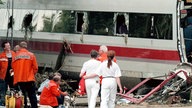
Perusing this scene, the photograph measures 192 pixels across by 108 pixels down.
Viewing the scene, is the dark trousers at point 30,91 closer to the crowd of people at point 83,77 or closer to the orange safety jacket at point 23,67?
the crowd of people at point 83,77

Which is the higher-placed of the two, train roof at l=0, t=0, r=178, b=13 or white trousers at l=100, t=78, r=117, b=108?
train roof at l=0, t=0, r=178, b=13

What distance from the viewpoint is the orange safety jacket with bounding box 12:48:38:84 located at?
12.9 metres

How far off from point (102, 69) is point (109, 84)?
414mm

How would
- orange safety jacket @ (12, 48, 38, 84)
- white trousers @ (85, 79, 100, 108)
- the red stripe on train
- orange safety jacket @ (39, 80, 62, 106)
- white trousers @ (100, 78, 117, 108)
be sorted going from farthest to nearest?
1. the red stripe on train
2. orange safety jacket @ (12, 48, 38, 84)
3. white trousers @ (85, 79, 100, 108)
4. orange safety jacket @ (39, 80, 62, 106)
5. white trousers @ (100, 78, 117, 108)

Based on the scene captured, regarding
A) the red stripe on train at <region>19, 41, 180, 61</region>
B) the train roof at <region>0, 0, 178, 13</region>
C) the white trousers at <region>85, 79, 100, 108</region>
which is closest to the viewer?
the white trousers at <region>85, 79, 100, 108</region>

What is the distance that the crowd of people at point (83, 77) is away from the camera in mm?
12297

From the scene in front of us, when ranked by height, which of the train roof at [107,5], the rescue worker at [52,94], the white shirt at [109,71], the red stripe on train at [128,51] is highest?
the train roof at [107,5]

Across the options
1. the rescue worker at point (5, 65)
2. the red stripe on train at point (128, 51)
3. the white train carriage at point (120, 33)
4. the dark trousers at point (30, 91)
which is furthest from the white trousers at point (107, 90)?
the red stripe on train at point (128, 51)

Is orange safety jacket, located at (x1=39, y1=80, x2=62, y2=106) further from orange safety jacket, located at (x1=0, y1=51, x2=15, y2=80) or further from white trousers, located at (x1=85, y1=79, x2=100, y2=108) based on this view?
orange safety jacket, located at (x1=0, y1=51, x2=15, y2=80)

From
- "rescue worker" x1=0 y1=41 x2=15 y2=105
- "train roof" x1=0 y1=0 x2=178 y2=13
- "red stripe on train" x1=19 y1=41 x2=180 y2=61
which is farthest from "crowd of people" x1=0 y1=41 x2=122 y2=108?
"train roof" x1=0 y1=0 x2=178 y2=13

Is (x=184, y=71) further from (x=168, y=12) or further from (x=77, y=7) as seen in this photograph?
(x=77, y=7)

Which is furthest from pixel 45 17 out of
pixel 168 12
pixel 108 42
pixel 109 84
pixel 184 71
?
pixel 109 84

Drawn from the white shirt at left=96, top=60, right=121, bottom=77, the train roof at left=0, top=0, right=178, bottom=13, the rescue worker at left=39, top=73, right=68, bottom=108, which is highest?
the train roof at left=0, top=0, right=178, bottom=13

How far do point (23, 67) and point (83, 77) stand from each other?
149cm
